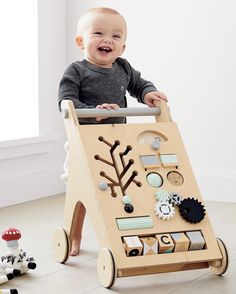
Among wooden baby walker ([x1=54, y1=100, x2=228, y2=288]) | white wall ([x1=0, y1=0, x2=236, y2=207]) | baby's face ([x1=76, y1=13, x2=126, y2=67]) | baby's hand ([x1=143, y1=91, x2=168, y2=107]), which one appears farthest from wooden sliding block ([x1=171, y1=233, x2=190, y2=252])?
white wall ([x1=0, y1=0, x2=236, y2=207])

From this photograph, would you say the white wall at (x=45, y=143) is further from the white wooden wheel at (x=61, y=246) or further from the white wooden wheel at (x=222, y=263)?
the white wooden wheel at (x=222, y=263)

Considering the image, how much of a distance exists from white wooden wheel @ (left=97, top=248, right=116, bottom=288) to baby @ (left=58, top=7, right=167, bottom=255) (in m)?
0.31

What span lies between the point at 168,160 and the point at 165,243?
0.24m

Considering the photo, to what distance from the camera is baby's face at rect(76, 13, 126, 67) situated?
69.4 inches

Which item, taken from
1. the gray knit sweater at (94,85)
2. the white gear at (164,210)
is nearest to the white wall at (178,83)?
the gray knit sweater at (94,85)

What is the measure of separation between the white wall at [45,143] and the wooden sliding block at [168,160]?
3.62ft

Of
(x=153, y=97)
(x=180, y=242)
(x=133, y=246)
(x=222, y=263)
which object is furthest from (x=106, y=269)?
(x=153, y=97)

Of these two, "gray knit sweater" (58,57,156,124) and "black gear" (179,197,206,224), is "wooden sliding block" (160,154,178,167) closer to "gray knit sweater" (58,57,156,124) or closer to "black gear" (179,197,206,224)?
"black gear" (179,197,206,224)

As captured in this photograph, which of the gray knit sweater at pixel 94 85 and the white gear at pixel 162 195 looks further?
the gray knit sweater at pixel 94 85

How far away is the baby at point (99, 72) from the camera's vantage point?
1.77m

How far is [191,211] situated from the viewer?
1559mm

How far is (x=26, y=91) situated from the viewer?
2828 mm

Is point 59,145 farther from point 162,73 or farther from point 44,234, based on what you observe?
point 44,234

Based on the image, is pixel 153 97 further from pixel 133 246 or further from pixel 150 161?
pixel 133 246
